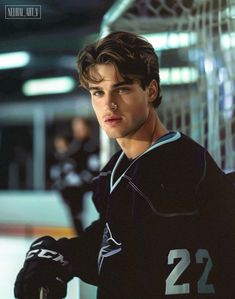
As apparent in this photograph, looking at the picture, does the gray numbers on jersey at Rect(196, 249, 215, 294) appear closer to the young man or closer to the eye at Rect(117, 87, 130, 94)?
the young man

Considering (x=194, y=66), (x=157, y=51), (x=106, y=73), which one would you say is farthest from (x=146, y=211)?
(x=194, y=66)

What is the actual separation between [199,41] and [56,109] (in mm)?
1091

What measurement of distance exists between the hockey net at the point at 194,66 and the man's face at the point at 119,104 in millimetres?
461

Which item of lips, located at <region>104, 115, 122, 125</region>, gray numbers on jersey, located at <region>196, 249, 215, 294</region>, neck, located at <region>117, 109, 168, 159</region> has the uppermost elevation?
lips, located at <region>104, 115, 122, 125</region>

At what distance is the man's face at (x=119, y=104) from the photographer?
0.93 metres

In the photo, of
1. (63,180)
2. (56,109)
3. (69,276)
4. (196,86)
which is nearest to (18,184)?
(63,180)

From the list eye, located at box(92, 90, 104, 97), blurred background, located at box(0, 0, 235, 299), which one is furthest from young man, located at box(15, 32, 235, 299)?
blurred background, located at box(0, 0, 235, 299)

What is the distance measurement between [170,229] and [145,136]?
192 millimetres

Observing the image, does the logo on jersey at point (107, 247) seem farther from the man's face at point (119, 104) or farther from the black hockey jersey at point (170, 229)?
the man's face at point (119, 104)

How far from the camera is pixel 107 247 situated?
918 mm

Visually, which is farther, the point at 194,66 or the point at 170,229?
the point at 194,66

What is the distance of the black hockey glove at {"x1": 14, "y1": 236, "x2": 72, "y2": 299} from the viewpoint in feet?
2.84

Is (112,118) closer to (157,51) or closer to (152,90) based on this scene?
(152,90)

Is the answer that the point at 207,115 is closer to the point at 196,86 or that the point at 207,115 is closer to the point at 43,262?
the point at 196,86
